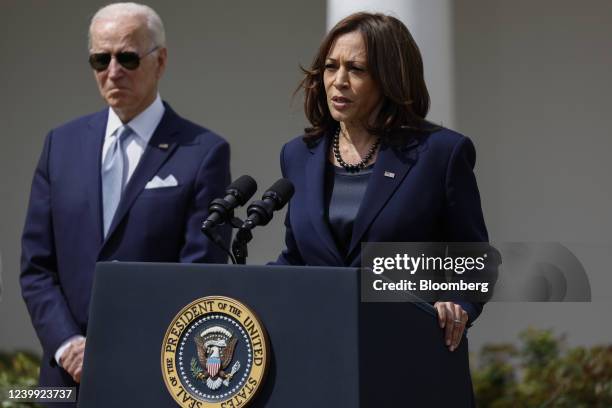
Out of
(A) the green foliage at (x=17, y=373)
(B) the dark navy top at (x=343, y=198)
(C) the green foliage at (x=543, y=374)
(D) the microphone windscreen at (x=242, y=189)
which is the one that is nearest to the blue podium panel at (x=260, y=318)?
(D) the microphone windscreen at (x=242, y=189)

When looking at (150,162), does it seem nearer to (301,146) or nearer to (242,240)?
(301,146)

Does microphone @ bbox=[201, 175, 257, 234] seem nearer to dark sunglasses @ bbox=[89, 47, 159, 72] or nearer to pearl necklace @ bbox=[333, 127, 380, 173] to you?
pearl necklace @ bbox=[333, 127, 380, 173]

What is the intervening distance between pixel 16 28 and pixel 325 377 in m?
6.91

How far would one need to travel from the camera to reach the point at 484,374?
733cm

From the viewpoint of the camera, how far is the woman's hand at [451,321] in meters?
3.31

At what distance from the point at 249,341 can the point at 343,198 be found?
2.45 feet

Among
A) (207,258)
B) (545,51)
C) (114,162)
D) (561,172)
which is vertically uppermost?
(545,51)

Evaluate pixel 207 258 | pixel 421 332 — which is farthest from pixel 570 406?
pixel 421 332

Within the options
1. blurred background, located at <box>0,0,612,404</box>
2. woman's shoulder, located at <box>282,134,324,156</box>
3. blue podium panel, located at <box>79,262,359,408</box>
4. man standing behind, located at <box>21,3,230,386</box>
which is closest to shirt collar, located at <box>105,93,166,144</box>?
man standing behind, located at <box>21,3,230,386</box>

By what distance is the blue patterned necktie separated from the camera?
4547 millimetres

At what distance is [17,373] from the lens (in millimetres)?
7371

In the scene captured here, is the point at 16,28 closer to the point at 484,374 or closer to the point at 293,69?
the point at 293,69

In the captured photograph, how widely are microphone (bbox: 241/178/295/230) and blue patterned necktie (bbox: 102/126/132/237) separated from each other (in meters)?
1.31

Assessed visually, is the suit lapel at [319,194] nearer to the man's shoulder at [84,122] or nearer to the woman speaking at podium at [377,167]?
the woman speaking at podium at [377,167]
